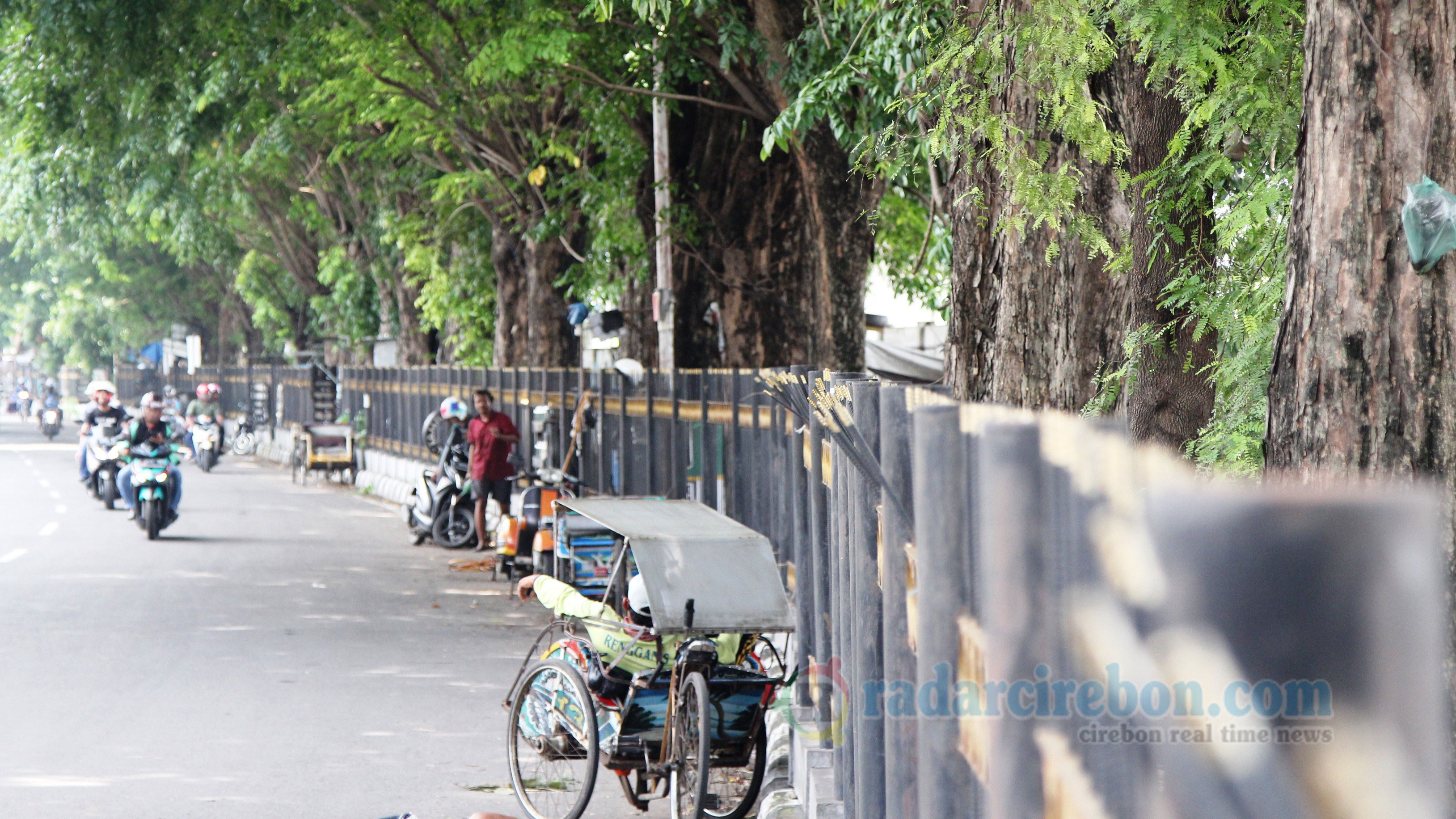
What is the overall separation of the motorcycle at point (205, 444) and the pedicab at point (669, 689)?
88.3 feet

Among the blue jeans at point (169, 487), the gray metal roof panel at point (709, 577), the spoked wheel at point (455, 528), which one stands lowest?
the spoked wheel at point (455, 528)

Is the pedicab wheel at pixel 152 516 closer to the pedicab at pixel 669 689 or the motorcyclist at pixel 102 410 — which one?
the motorcyclist at pixel 102 410

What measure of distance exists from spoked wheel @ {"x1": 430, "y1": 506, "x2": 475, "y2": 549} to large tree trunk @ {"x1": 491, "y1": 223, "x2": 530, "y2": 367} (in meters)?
5.80

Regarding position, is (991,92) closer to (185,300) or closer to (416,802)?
(416,802)

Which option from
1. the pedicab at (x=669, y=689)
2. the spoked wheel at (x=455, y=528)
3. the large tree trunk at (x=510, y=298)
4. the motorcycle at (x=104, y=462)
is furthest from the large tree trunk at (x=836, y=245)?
the motorcycle at (x=104, y=462)

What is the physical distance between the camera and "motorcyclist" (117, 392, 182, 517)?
18.0 m

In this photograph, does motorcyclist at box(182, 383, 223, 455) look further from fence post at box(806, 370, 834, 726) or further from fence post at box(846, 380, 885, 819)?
fence post at box(846, 380, 885, 819)

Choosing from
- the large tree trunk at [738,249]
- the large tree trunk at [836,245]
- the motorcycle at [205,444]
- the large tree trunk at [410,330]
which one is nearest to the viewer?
the large tree trunk at [836,245]

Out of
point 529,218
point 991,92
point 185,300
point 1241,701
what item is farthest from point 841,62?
point 185,300

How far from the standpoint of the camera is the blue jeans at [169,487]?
1797 cm

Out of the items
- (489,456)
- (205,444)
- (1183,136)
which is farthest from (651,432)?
(205,444)

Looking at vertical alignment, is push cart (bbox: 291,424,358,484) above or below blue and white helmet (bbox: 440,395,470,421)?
below

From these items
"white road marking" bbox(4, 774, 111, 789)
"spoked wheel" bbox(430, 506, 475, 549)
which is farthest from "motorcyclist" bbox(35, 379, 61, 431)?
"white road marking" bbox(4, 774, 111, 789)

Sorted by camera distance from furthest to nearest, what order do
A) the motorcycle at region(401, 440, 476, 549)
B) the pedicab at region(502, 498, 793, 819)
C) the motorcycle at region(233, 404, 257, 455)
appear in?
1. the motorcycle at region(233, 404, 257, 455)
2. the motorcycle at region(401, 440, 476, 549)
3. the pedicab at region(502, 498, 793, 819)
